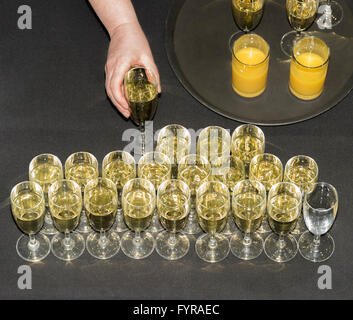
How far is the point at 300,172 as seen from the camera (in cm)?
241

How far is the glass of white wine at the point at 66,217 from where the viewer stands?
87.4 inches

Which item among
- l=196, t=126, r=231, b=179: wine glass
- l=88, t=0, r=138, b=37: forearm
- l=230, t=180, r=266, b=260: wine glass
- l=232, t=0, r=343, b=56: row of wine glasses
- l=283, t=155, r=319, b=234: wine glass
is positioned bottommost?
l=230, t=180, r=266, b=260: wine glass

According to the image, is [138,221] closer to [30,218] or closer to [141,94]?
[30,218]

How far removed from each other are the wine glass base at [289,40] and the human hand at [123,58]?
1.49 feet

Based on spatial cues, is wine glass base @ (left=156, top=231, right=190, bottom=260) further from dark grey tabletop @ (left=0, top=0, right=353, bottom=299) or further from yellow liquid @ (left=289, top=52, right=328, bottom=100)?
yellow liquid @ (left=289, top=52, right=328, bottom=100)

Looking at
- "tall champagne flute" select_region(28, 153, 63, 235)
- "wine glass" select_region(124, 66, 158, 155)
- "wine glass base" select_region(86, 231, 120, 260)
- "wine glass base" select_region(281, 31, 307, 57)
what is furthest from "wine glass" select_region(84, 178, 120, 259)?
"wine glass base" select_region(281, 31, 307, 57)

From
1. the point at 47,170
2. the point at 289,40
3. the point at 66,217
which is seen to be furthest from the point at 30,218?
the point at 289,40

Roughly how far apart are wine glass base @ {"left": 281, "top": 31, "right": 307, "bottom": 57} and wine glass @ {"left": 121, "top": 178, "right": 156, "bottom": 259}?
0.72 metres

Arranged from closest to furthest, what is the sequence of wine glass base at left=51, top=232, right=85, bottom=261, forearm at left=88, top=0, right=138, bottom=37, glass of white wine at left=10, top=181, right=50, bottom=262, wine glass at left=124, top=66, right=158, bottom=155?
1. glass of white wine at left=10, top=181, right=50, bottom=262
2. wine glass base at left=51, top=232, right=85, bottom=261
3. wine glass at left=124, top=66, right=158, bottom=155
4. forearm at left=88, top=0, right=138, bottom=37

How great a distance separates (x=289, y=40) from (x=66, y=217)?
3.36 feet

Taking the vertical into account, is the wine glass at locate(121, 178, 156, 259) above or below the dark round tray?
below

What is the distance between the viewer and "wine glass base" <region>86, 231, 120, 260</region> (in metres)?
2.30

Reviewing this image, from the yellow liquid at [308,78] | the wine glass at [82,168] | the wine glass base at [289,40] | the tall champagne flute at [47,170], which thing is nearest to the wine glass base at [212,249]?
the wine glass at [82,168]

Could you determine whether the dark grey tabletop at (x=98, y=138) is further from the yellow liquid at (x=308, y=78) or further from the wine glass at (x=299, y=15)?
the wine glass at (x=299, y=15)
